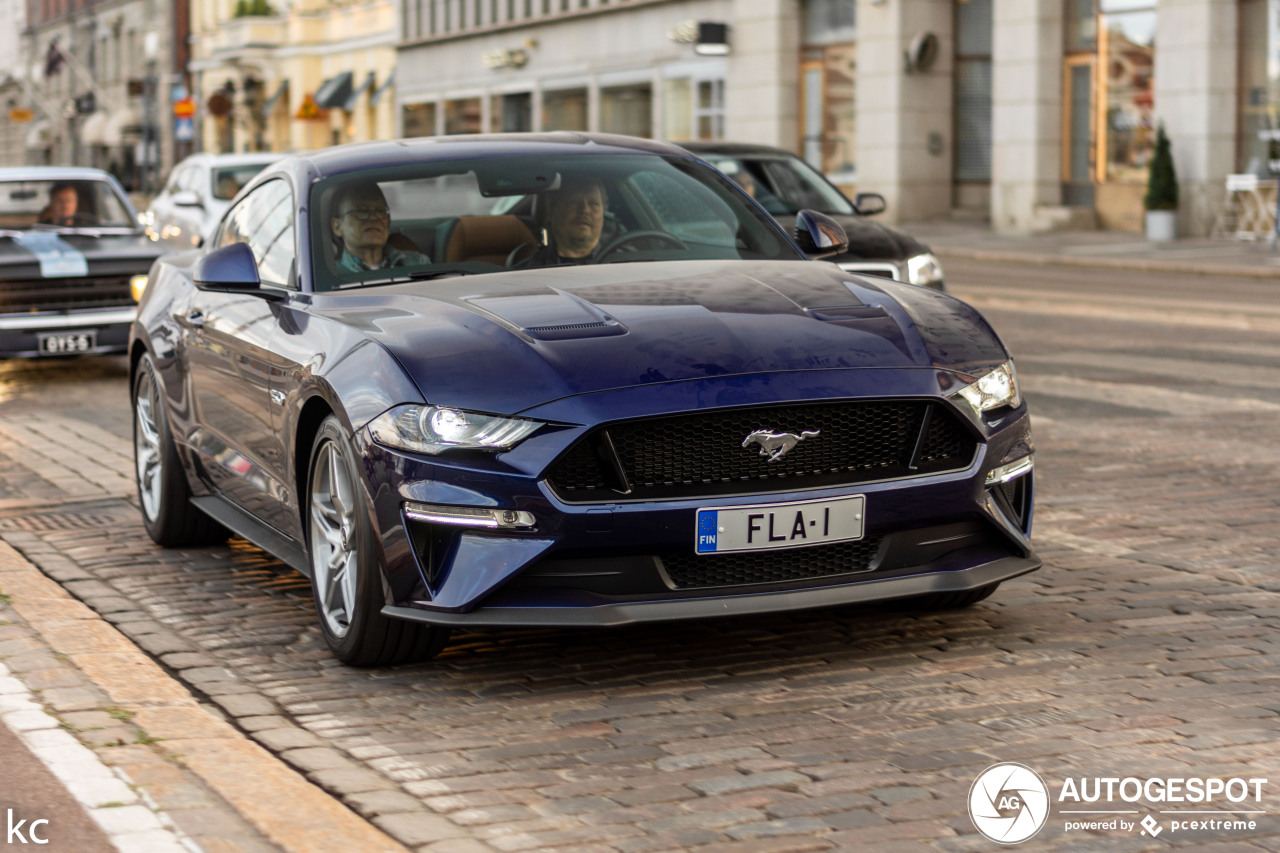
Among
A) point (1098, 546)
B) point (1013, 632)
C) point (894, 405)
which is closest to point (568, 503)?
point (894, 405)


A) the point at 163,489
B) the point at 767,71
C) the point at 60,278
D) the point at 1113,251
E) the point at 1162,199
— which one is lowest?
the point at 163,489

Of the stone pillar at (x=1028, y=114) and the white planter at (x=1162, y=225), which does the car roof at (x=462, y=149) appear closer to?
the white planter at (x=1162, y=225)

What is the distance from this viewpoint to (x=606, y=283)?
577cm

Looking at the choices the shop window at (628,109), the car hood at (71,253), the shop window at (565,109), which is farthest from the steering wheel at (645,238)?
the shop window at (565,109)

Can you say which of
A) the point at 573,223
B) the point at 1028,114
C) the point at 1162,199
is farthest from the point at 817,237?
the point at 1028,114

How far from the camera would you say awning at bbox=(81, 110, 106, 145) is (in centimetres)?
8538

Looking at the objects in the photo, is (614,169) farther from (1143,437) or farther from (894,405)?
(1143,437)

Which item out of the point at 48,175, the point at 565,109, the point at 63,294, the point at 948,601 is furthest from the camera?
the point at 565,109

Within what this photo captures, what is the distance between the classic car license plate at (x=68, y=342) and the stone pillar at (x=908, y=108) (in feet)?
80.8

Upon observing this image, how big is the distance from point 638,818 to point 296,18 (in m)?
66.3

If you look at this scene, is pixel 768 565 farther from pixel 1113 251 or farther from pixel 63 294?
pixel 1113 251

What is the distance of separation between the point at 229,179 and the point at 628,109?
2799 cm

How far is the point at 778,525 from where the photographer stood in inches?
197

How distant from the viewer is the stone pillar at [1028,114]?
33.3 metres
